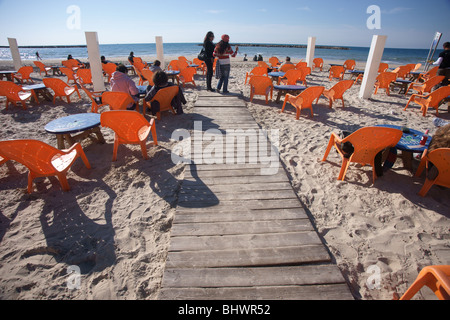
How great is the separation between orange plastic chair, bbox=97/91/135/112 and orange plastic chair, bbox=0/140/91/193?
1.91 meters

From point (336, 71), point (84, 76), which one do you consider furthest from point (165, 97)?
point (336, 71)

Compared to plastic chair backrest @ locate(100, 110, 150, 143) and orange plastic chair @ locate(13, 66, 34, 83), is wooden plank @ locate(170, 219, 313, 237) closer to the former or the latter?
plastic chair backrest @ locate(100, 110, 150, 143)

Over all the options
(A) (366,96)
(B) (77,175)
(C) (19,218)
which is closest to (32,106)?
(B) (77,175)

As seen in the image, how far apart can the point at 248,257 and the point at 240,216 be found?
0.54 meters

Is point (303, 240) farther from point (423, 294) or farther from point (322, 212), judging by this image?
point (423, 294)

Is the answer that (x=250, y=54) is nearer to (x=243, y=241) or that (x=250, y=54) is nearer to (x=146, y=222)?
(x=146, y=222)

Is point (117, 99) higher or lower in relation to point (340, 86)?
lower

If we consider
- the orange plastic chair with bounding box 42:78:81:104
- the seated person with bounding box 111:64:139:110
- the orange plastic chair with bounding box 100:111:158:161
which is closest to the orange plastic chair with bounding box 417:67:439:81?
the seated person with bounding box 111:64:139:110

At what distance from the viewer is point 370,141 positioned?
2.87 meters

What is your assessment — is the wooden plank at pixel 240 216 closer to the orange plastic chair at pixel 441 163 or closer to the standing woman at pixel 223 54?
the orange plastic chair at pixel 441 163

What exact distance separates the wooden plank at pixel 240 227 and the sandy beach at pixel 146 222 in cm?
17

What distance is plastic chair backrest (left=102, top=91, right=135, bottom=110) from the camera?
14.9 ft

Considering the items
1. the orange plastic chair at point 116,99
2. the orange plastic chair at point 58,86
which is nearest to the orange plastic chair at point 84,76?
the orange plastic chair at point 58,86

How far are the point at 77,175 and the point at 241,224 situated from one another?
2.68m
